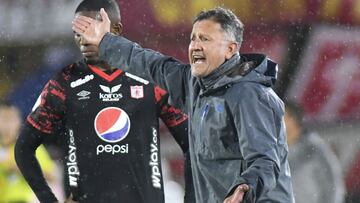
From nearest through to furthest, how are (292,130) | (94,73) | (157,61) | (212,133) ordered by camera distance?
(212,133) → (157,61) → (94,73) → (292,130)

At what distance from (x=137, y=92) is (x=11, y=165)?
2265 millimetres

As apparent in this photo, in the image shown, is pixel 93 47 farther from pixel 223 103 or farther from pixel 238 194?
pixel 238 194

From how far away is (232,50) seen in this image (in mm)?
3881

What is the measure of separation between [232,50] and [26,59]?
389 centimetres

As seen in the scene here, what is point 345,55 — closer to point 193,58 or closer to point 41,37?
point 41,37

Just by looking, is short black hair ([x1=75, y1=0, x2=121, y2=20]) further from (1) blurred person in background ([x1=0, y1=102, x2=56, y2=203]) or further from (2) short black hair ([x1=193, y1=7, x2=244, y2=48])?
(1) blurred person in background ([x1=0, y1=102, x2=56, y2=203])

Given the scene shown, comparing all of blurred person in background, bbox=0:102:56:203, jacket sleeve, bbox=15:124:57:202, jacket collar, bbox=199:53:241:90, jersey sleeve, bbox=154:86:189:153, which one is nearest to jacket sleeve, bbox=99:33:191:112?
jacket collar, bbox=199:53:241:90

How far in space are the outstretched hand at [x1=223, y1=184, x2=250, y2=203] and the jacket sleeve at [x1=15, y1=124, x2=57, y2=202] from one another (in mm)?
2078

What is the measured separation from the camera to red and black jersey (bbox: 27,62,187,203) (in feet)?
16.8

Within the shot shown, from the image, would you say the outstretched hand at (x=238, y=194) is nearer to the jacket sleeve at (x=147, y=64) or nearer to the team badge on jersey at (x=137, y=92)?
the jacket sleeve at (x=147, y=64)

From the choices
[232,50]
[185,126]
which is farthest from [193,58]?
[185,126]

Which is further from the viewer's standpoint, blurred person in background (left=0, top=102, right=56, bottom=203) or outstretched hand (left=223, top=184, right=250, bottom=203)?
blurred person in background (left=0, top=102, right=56, bottom=203)

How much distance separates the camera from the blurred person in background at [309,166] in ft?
24.2

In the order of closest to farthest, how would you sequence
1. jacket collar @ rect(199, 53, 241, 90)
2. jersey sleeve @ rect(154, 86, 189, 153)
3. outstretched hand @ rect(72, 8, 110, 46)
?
jacket collar @ rect(199, 53, 241, 90) < outstretched hand @ rect(72, 8, 110, 46) < jersey sleeve @ rect(154, 86, 189, 153)
